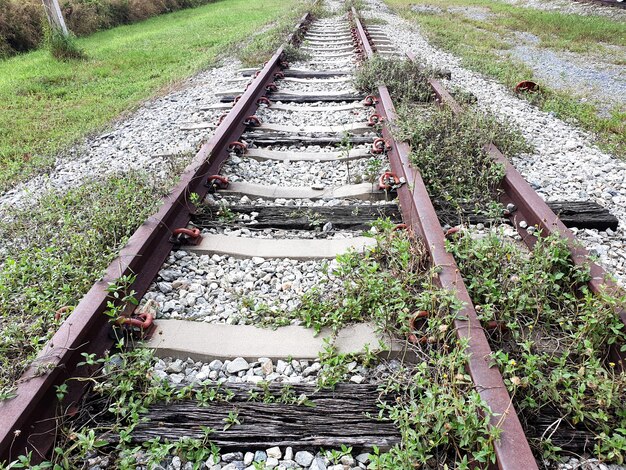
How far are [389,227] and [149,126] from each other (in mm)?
3855

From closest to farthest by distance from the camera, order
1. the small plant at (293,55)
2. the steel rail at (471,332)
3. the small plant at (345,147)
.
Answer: the steel rail at (471,332) → the small plant at (345,147) → the small plant at (293,55)

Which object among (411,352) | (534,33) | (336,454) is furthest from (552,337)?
(534,33)

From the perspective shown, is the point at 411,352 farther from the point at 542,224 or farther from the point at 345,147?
the point at 345,147

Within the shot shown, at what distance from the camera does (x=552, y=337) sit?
2242mm

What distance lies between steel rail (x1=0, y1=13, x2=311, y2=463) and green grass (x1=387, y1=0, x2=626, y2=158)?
3.95 metres

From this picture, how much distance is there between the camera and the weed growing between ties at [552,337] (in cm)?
184

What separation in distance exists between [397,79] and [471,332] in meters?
4.41

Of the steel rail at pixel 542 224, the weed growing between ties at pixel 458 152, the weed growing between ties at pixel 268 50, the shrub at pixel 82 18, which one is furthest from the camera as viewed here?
the shrub at pixel 82 18

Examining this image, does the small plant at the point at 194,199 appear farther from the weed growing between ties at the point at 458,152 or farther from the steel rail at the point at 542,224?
the steel rail at the point at 542,224

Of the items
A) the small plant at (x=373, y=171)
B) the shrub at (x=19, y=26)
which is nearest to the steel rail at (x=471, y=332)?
the small plant at (x=373, y=171)

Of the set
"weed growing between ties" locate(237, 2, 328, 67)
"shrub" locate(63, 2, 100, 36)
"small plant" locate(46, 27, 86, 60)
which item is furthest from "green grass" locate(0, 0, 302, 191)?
"weed growing between ties" locate(237, 2, 328, 67)

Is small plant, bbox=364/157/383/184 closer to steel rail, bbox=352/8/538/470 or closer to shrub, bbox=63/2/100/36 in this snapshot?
steel rail, bbox=352/8/538/470

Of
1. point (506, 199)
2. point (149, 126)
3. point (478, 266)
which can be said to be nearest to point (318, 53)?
point (149, 126)

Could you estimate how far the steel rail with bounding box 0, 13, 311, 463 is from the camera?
69.8 inches
